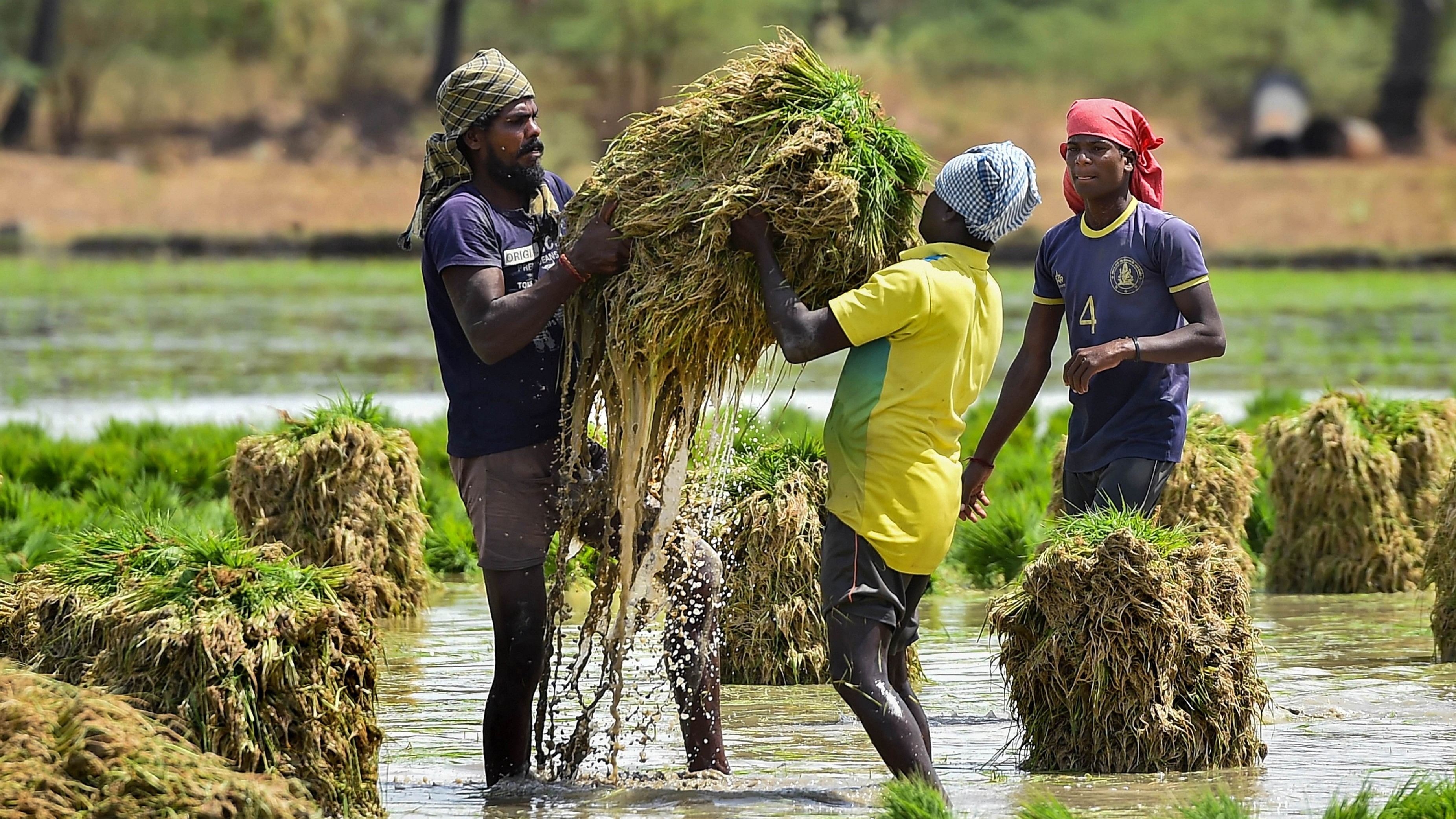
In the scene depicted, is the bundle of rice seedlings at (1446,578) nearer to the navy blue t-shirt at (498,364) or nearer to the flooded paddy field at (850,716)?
the flooded paddy field at (850,716)

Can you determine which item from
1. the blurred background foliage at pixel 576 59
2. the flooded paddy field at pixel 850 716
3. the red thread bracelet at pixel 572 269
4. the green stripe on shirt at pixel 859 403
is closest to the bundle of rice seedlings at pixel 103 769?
the flooded paddy field at pixel 850 716

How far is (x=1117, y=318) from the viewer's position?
5699mm

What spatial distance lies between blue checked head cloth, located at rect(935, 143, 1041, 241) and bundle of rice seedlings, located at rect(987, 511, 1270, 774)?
105cm

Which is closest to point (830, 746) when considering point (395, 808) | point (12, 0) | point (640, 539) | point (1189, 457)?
point (640, 539)

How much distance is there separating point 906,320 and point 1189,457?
3361mm

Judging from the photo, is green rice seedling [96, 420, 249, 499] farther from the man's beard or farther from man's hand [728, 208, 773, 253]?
man's hand [728, 208, 773, 253]

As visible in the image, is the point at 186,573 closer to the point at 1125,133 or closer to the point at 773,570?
the point at 773,570

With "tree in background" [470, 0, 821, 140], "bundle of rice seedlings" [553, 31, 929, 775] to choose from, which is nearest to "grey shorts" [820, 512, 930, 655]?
"bundle of rice seedlings" [553, 31, 929, 775]

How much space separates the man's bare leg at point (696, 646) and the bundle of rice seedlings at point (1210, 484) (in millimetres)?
2666

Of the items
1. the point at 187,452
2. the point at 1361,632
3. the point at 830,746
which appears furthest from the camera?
the point at 187,452

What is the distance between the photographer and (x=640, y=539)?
5.25 meters

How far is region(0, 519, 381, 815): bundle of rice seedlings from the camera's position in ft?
14.5

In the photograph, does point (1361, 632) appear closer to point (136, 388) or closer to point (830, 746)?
point (830, 746)

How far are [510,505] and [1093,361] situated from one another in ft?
5.26
